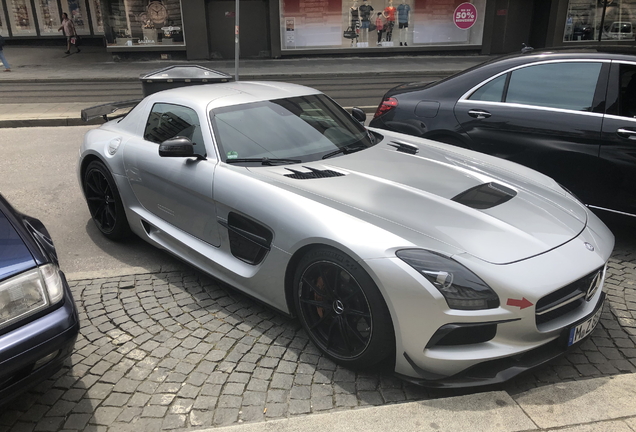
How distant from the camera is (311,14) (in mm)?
21031

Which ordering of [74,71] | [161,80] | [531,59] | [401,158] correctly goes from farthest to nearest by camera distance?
1. [74,71]
2. [161,80]
3. [531,59]
4. [401,158]

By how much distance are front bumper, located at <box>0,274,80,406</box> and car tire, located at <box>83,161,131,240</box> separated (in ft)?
6.94

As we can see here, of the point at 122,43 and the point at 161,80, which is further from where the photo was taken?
the point at 122,43

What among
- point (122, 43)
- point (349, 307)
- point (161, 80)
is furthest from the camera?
point (122, 43)

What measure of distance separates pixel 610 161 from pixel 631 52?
96 centimetres

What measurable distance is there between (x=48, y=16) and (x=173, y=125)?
25120 mm

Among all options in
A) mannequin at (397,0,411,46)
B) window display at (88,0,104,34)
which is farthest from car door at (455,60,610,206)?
window display at (88,0,104,34)

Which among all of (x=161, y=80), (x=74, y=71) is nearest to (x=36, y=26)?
(x=74, y=71)

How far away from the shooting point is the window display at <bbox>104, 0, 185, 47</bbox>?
2003 centimetres

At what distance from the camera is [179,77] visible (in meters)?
8.73

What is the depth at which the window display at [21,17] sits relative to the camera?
24.4 m

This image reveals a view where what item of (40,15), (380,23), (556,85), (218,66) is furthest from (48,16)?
(556,85)

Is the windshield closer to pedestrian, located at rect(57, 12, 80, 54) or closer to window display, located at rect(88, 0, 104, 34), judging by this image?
pedestrian, located at rect(57, 12, 80, 54)

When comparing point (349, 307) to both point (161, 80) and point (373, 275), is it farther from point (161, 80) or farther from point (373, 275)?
point (161, 80)
